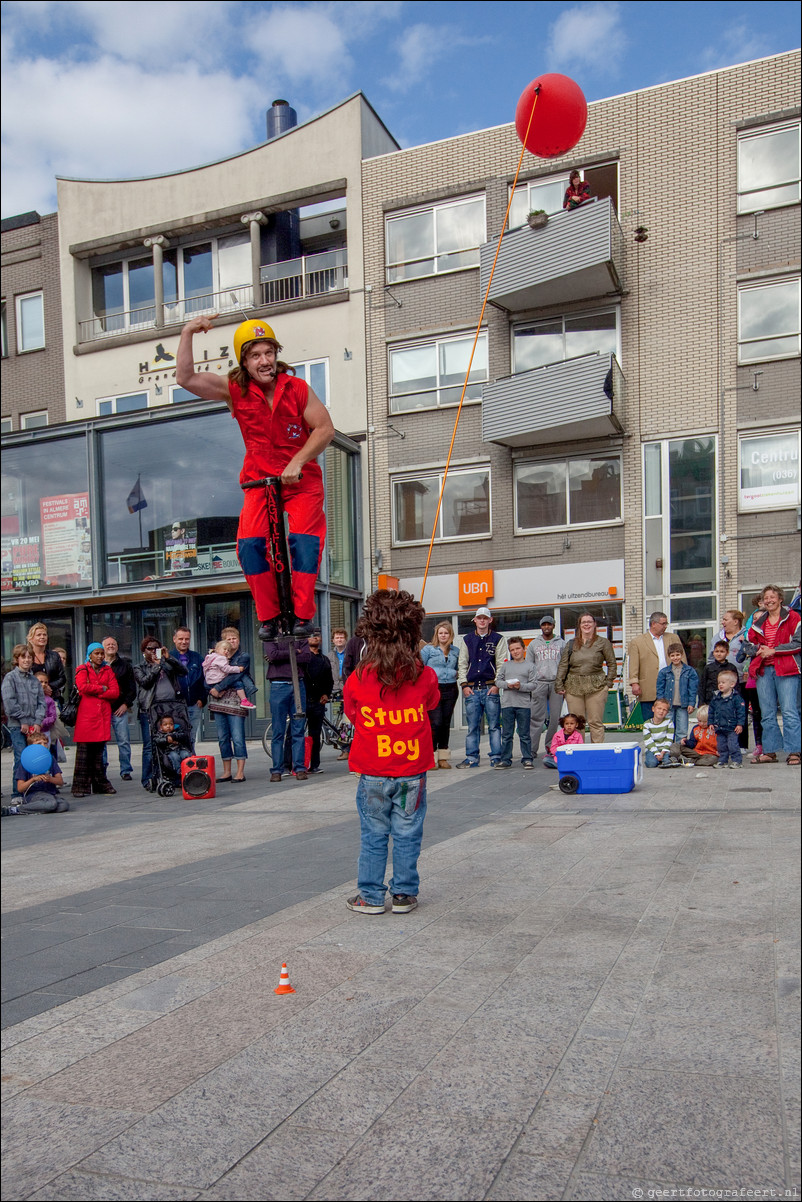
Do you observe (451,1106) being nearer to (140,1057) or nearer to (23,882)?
(140,1057)

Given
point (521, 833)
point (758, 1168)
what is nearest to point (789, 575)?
point (758, 1168)

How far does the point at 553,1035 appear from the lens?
2.64 metres

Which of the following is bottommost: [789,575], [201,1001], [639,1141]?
[201,1001]

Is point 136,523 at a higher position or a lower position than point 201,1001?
higher

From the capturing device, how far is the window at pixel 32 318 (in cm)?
260

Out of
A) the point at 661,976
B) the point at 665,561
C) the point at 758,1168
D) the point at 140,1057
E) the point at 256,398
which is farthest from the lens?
the point at 665,561

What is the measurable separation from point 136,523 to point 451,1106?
5.46ft

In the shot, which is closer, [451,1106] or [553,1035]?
[451,1106]

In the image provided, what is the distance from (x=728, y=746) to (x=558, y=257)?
6696mm

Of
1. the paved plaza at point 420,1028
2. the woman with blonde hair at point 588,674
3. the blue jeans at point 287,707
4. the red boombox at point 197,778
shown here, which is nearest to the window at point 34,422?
the blue jeans at point 287,707

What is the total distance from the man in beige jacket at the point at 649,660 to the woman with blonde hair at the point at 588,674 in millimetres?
737

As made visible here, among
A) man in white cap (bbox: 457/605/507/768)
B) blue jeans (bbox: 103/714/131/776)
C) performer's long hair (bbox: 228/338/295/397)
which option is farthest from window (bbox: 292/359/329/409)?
blue jeans (bbox: 103/714/131/776)

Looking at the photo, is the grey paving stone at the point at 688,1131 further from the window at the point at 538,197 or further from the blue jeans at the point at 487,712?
the window at the point at 538,197

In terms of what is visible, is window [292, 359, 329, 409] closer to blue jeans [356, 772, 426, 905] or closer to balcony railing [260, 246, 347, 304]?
balcony railing [260, 246, 347, 304]
